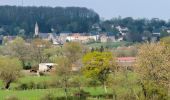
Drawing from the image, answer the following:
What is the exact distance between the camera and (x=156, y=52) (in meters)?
A: 29.2

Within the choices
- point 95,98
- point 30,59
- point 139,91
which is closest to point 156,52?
point 139,91

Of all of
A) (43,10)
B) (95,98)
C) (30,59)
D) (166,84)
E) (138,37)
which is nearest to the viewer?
(166,84)

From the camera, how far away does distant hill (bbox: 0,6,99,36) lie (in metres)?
162

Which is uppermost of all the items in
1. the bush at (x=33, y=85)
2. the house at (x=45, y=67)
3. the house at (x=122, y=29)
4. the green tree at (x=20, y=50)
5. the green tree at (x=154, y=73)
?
the green tree at (x=154, y=73)

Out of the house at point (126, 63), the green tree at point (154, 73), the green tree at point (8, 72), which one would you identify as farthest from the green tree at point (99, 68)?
the green tree at point (154, 73)

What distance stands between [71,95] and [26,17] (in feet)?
456

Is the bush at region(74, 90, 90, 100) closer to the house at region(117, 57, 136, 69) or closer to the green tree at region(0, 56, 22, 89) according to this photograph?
the house at region(117, 57, 136, 69)

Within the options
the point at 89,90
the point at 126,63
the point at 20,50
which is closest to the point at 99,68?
the point at 89,90

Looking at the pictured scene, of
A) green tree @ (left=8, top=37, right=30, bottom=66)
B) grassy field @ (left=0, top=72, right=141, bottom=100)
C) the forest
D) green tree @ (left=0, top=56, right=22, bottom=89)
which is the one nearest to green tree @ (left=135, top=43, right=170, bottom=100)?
grassy field @ (left=0, top=72, right=141, bottom=100)

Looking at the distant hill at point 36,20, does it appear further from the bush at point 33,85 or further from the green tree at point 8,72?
the bush at point 33,85

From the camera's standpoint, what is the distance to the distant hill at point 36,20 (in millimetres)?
161875

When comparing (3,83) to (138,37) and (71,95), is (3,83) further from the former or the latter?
(138,37)

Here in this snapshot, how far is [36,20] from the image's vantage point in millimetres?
172750

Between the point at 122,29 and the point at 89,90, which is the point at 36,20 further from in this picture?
the point at 89,90
